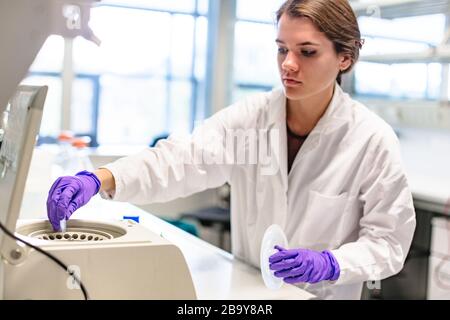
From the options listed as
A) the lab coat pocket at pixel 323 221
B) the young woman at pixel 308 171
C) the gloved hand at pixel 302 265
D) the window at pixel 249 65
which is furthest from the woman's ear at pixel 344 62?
the window at pixel 249 65

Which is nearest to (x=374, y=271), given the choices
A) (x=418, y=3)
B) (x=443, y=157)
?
(x=418, y=3)

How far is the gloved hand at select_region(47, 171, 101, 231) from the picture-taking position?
2.41ft

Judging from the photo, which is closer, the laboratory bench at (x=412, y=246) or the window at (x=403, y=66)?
the laboratory bench at (x=412, y=246)

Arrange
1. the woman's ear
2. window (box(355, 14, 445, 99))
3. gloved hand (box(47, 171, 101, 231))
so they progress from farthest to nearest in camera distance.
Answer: window (box(355, 14, 445, 99)), the woman's ear, gloved hand (box(47, 171, 101, 231))

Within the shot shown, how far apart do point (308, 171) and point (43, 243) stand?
0.58 meters

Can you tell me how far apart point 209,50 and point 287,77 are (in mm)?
1780

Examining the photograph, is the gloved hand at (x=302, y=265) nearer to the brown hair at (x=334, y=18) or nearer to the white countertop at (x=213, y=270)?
the white countertop at (x=213, y=270)

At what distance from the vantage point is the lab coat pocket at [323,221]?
1.00 meters

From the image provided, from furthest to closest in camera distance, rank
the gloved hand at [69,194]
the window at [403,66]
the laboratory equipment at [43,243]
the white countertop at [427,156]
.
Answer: the white countertop at [427,156]
the window at [403,66]
the gloved hand at [69,194]
the laboratory equipment at [43,243]

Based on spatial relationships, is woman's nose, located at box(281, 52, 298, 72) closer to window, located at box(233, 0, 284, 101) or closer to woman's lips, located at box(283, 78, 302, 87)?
woman's lips, located at box(283, 78, 302, 87)

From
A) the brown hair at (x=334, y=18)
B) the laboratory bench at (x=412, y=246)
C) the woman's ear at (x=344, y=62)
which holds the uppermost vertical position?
the brown hair at (x=334, y=18)

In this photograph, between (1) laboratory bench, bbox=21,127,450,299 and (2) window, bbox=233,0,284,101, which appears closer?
(1) laboratory bench, bbox=21,127,450,299

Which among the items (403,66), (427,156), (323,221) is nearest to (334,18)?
(323,221)

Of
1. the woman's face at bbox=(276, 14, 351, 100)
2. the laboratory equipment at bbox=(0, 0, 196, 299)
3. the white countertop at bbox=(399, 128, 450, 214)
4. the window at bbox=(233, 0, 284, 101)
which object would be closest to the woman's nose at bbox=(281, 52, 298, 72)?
the woman's face at bbox=(276, 14, 351, 100)
